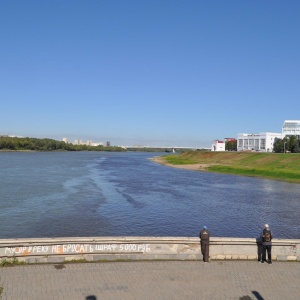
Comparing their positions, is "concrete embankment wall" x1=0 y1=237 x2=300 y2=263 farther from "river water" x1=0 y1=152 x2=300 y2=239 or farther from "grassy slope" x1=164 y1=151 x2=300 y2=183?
Result: "grassy slope" x1=164 y1=151 x2=300 y2=183

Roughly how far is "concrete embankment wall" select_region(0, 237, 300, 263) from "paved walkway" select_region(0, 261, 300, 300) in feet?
1.18

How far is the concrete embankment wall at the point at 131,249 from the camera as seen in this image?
13203 millimetres

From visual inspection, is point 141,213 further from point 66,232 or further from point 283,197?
point 283,197

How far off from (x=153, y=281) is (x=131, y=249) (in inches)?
87.0

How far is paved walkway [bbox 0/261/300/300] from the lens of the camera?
11.0 meters

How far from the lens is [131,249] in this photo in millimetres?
13938

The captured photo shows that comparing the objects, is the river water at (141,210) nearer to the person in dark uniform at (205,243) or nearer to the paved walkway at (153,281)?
the person in dark uniform at (205,243)

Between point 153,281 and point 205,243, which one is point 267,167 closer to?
point 205,243

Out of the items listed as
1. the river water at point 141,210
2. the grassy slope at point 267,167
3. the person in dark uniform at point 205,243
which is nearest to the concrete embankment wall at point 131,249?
the person in dark uniform at point 205,243

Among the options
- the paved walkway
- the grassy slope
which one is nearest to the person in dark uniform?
the paved walkway

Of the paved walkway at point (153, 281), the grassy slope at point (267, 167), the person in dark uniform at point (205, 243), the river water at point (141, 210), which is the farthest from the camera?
the grassy slope at point (267, 167)

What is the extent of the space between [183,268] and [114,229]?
13919 millimetres

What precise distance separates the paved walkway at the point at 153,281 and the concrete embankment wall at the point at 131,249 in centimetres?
36

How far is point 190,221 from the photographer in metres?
30.2
